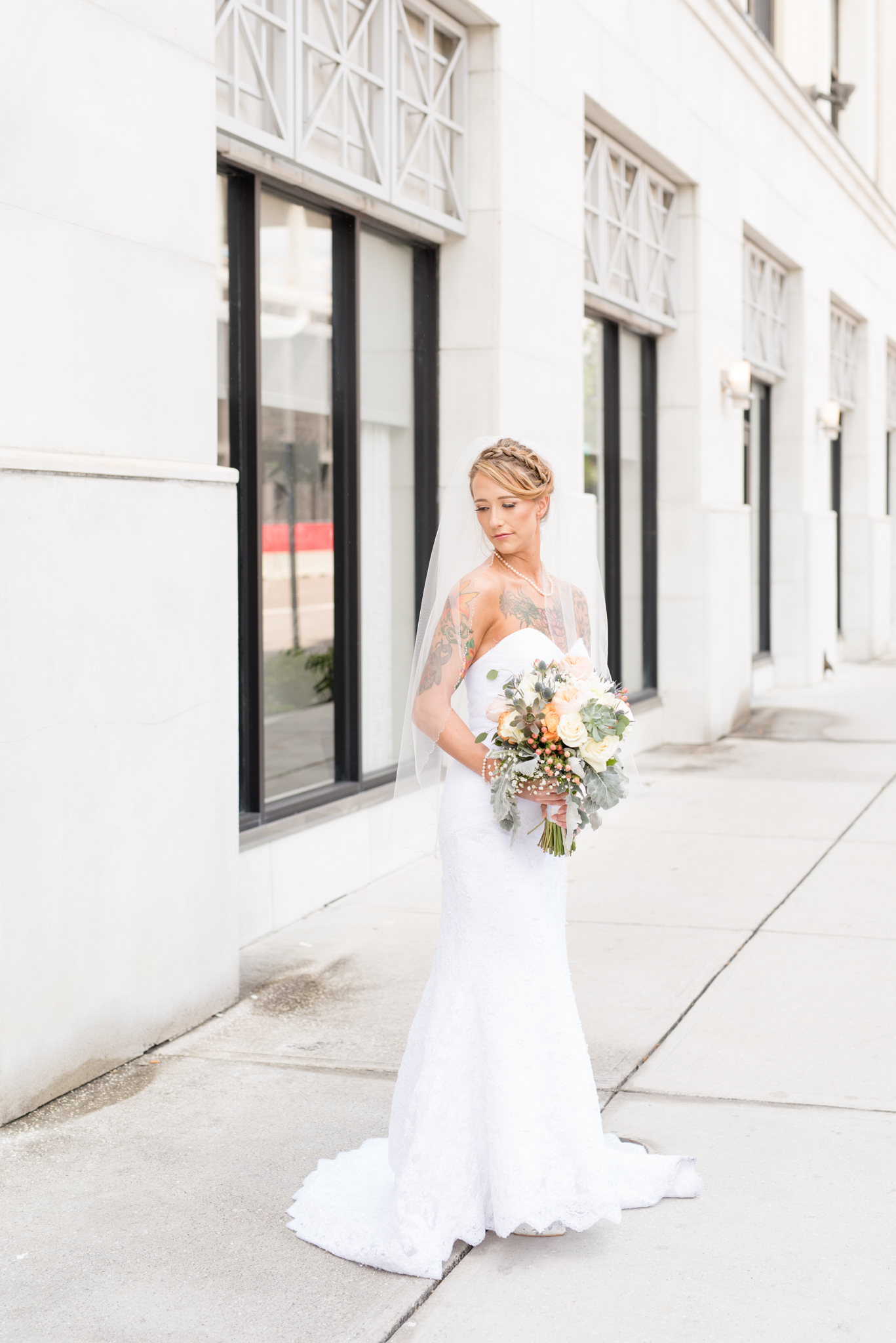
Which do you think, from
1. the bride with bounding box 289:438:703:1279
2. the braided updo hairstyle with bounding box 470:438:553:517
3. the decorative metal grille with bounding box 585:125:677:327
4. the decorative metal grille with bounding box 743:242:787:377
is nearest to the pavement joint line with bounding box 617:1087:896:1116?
the bride with bounding box 289:438:703:1279

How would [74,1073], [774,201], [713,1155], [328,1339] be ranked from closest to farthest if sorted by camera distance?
[328,1339], [713,1155], [74,1073], [774,201]

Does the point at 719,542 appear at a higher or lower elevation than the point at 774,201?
lower

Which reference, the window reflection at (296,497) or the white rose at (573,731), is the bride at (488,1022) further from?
the window reflection at (296,497)

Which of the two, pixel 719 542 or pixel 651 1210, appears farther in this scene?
pixel 719 542

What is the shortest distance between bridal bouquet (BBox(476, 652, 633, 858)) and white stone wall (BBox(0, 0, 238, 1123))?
5.63 feet

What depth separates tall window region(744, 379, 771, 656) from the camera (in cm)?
1720

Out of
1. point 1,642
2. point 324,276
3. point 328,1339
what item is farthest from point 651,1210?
point 324,276

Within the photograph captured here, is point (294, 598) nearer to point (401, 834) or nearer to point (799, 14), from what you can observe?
point (401, 834)

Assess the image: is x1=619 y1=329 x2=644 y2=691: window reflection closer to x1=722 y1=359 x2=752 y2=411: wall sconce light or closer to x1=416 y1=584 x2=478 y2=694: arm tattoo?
x1=722 y1=359 x2=752 y2=411: wall sconce light

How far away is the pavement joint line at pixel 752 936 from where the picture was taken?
16.8 ft

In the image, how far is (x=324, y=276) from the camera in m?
7.77

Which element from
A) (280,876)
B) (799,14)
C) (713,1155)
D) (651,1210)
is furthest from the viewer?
(799,14)

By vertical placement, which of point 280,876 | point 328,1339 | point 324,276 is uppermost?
point 324,276

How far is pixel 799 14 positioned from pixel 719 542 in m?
7.85
